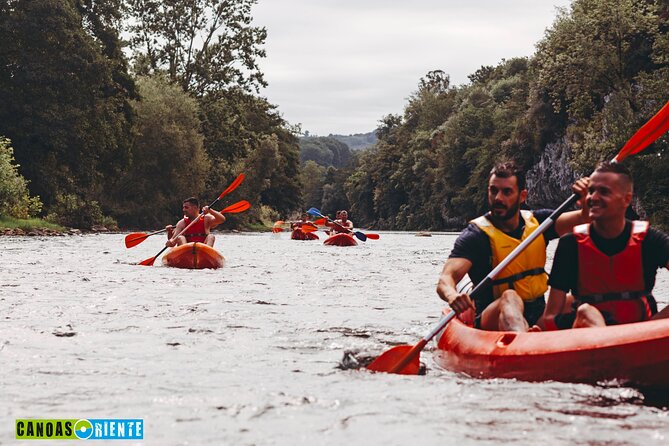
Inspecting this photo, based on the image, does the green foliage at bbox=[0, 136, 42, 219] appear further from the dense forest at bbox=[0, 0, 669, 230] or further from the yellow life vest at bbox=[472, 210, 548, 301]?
the yellow life vest at bbox=[472, 210, 548, 301]

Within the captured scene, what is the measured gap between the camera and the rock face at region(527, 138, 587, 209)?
33156mm

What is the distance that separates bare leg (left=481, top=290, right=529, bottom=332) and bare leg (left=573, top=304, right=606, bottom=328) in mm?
373

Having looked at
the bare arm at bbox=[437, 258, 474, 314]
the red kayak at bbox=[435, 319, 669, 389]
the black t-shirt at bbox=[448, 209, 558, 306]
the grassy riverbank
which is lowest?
the grassy riverbank

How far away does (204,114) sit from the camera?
38.0 meters

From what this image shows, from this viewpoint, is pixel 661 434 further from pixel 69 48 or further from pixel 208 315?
pixel 69 48

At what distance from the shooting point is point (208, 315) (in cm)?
689

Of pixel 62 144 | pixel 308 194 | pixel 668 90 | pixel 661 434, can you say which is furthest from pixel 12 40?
pixel 308 194

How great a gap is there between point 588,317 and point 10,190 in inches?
869

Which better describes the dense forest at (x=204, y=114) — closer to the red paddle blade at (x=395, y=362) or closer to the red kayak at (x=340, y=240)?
the red kayak at (x=340, y=240)

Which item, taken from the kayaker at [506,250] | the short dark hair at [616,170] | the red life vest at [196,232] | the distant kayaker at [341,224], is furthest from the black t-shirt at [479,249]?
the distant kayaker at [341,224]

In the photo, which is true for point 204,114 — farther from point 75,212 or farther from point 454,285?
point 454,285

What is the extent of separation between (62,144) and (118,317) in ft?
73.0

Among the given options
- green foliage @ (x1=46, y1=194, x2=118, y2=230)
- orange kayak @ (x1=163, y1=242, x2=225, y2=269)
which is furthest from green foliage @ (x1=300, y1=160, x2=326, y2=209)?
orange kayak @ (x1=163, y1=242, x2=225, y2=269)

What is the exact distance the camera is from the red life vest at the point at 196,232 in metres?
12.3
